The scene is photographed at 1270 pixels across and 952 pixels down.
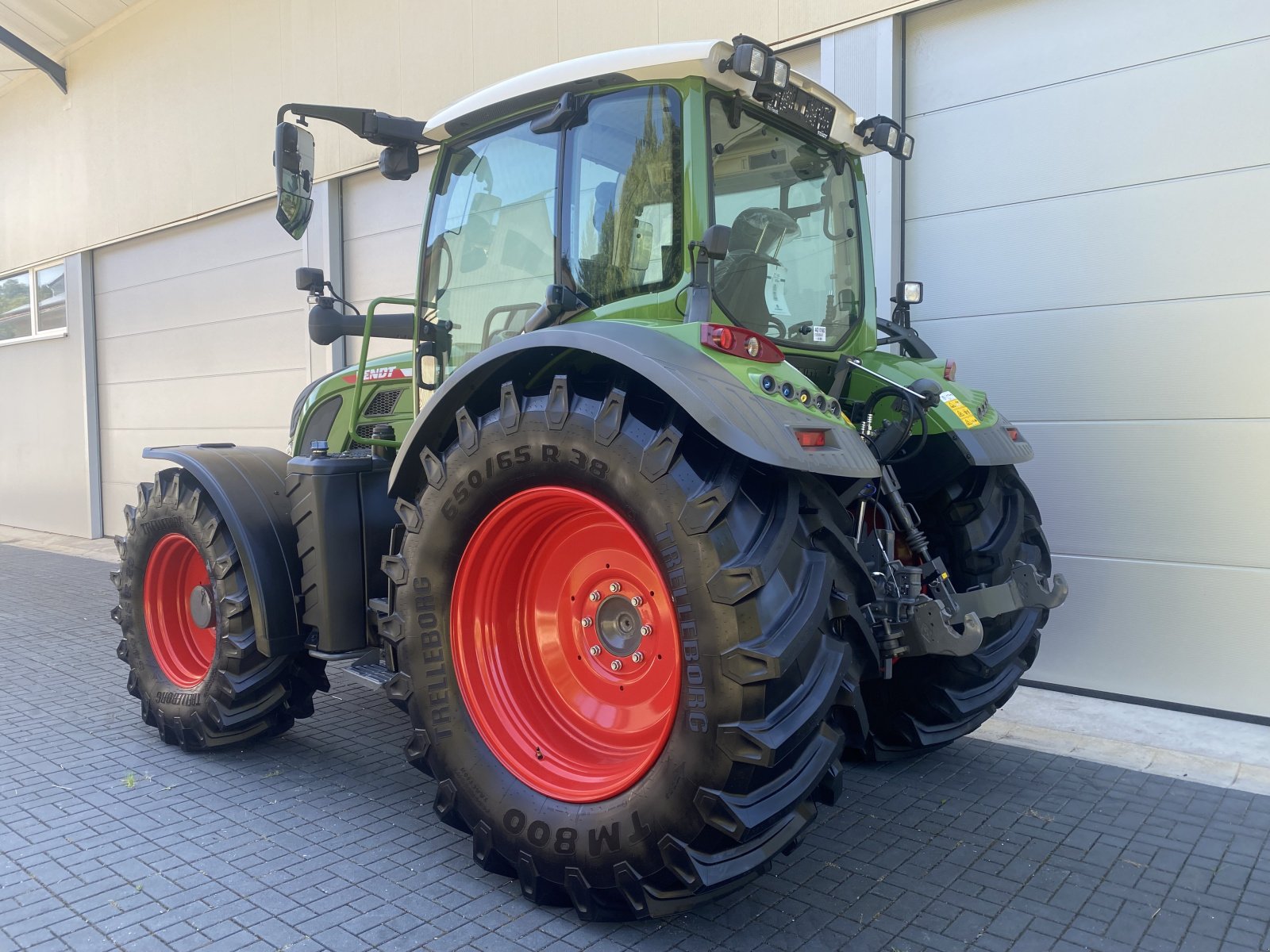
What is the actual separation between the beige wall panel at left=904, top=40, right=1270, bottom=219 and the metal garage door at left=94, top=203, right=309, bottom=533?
6216mm

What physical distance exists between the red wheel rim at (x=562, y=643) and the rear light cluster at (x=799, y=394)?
57 cm

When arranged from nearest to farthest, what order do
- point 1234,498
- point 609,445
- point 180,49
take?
1. point 609,445
2. point 1234,498
3. point 180,49

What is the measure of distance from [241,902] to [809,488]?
1.97 metres

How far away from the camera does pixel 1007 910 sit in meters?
2.60

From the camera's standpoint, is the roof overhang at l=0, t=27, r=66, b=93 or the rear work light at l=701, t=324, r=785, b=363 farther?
the roof overhang at l=0, t=27, r=66, b=93

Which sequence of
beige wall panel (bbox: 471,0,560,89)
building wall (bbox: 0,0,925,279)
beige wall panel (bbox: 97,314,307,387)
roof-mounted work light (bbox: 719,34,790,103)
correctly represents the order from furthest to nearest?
beige wall panel (bbox: 97,314,307,387) → beige wall panel (bbox: 471,0,560,89) → building wall (bbox: 0,0,925,279) → roof-mounted work light (bbox: 719,34,790,103)

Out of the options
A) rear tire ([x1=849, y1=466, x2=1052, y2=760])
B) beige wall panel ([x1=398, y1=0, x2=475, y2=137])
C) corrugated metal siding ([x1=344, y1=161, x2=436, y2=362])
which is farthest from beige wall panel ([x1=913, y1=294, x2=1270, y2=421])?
corrugated metal siding ([x1=344, y1=161, x2=436, y2=362])

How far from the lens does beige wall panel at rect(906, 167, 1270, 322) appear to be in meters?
4.26

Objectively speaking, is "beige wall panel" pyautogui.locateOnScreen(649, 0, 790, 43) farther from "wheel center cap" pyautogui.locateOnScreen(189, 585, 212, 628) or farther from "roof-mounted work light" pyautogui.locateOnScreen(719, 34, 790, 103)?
"wheel center cap" pyautogui.locateOnScreen(189, 585, 212, 628)

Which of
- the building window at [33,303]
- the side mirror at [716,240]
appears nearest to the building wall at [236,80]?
the building window at [33,303]

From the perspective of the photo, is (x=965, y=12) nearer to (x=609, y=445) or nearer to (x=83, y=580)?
(x=609, y=445)

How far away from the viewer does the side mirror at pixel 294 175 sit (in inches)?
123

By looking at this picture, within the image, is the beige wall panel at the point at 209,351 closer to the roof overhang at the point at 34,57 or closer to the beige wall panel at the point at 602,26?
the roof overhang at the point at 34,57

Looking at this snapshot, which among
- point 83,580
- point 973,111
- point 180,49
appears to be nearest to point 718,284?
point 973,111
